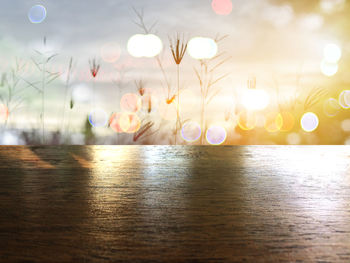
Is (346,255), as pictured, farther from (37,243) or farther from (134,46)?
(134,46)

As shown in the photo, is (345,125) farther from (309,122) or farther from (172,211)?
(172,211)

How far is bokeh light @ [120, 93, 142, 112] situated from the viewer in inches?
55.3

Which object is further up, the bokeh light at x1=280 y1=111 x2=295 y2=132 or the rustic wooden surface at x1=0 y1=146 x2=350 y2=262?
the bokeh light at x1=280 y1=111 x2=295 y2=132

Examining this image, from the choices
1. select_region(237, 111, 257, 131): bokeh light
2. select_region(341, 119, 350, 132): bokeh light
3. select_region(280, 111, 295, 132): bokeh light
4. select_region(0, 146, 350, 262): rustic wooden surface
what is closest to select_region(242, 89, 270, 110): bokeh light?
select_region(237, 111, 257, 131): bokeh light

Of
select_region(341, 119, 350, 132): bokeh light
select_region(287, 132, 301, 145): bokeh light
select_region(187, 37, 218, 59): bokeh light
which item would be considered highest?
select_region(187, 37, 218, 59): bokeh light

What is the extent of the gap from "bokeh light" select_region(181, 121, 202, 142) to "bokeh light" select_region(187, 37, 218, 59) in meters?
0.33

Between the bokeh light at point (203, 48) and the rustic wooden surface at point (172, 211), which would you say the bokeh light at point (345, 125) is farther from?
the rustic wooden surface at point (172, 211)

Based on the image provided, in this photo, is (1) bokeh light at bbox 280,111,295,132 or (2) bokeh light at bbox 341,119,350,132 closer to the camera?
(1) bokeh light at bbox 280,111,295,132

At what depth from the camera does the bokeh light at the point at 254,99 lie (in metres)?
1.40

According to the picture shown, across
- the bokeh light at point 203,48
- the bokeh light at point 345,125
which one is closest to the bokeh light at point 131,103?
the bokeh light at point 203,48

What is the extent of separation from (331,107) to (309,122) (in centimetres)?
13

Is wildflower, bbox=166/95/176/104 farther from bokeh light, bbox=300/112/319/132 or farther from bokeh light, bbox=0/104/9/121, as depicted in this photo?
bokeh light, bbox=0/104/9/121

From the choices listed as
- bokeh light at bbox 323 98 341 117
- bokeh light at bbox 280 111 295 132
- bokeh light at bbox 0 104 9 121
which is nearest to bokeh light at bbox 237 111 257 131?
bokeh light at bbox 280 111 295 132

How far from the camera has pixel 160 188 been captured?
441 millimetres
